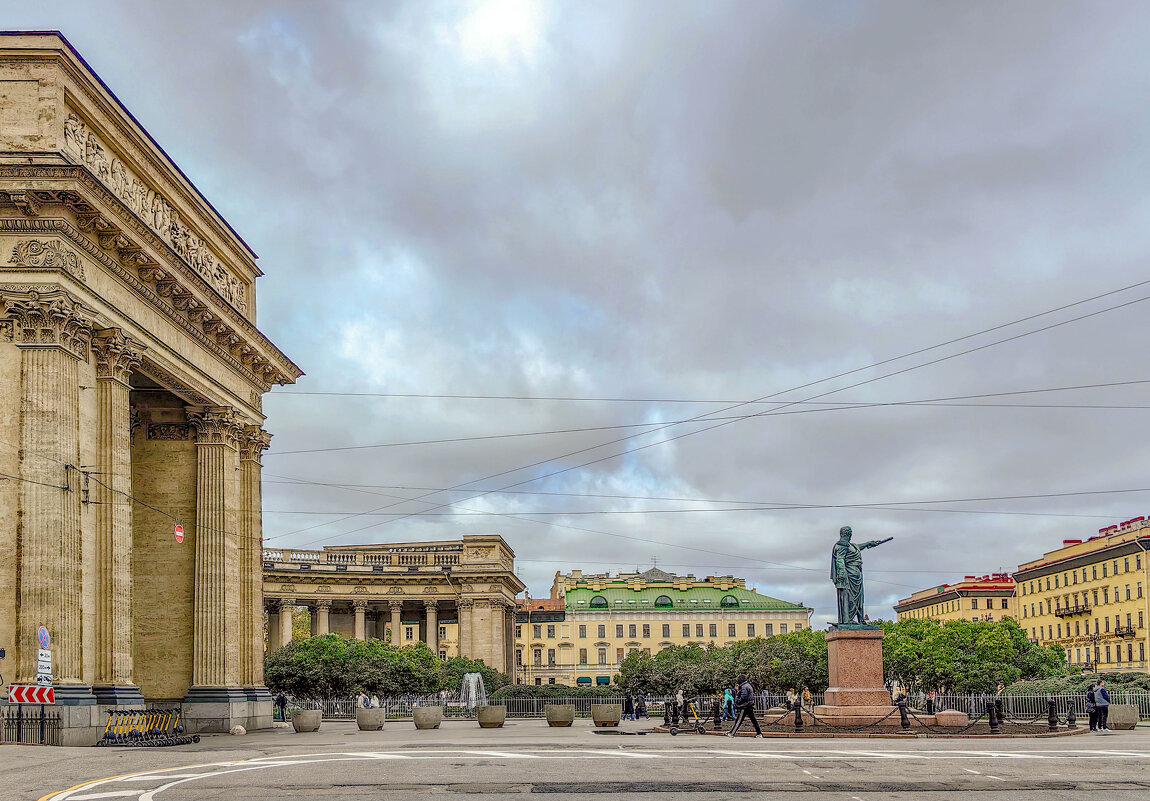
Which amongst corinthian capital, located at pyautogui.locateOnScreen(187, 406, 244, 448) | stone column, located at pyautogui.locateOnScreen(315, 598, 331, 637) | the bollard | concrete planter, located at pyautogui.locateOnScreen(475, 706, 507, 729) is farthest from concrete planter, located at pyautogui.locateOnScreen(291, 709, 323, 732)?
stone column, located at pyautogui.locateOnScreen(315, 598, 331, 637)

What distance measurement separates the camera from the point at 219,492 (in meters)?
40.9

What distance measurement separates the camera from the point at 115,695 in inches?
1180

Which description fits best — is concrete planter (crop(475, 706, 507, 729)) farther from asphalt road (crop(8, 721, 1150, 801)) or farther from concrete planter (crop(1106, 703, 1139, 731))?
concrete planter (crop(1106, 703, 1139, 731))

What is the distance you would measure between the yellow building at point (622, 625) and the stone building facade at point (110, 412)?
128m

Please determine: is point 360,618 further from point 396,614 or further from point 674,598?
point 674,598

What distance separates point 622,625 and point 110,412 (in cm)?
14252

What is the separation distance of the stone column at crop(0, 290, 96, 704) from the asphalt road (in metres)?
2.94

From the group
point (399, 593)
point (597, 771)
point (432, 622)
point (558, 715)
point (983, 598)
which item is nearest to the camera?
point (597, 771)

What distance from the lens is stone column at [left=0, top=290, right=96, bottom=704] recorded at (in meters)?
27.5

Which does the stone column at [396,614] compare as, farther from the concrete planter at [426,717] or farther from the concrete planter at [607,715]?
the concrete planter at [607,715]

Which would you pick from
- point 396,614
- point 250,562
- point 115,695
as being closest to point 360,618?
point 396,614

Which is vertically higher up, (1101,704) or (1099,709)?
(1101,704)

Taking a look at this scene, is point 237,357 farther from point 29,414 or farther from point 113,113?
point 29,414

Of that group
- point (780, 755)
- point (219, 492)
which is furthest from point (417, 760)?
point (219, 492)
